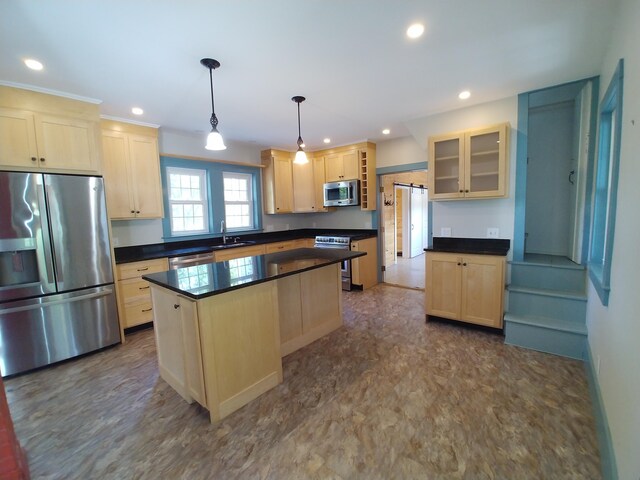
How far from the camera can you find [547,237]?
3443mm

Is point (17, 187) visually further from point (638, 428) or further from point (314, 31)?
point (638, 428)

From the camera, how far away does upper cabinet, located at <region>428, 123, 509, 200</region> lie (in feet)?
10.2

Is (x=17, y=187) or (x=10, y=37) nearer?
(x=10, y=37)

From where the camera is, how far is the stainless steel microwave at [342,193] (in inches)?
197

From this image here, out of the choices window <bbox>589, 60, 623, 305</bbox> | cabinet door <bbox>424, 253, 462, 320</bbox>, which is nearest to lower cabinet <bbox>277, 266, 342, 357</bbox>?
cabinet door <bbox>424, 253, 462, 320</bbox>

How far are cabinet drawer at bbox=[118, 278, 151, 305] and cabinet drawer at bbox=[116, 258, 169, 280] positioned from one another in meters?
0.07

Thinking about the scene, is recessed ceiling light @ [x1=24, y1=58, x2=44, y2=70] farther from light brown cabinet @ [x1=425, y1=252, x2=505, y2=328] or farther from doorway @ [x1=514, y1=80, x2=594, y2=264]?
doorway @ [x1=514, y1=80, x2=594, y2=264]

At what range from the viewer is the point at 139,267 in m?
3.40

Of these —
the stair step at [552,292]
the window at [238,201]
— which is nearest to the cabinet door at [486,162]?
the stair step at [552,292]

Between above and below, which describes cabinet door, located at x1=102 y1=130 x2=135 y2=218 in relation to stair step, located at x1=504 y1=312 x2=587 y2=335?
above

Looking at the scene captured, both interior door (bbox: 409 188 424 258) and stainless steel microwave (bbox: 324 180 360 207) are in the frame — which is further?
interior door (bbox: 409 188 424 258)

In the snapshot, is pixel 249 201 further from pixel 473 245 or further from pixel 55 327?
pixel 473 245

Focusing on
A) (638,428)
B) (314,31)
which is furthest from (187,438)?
(314,31)

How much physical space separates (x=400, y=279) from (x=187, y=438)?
177 inches
